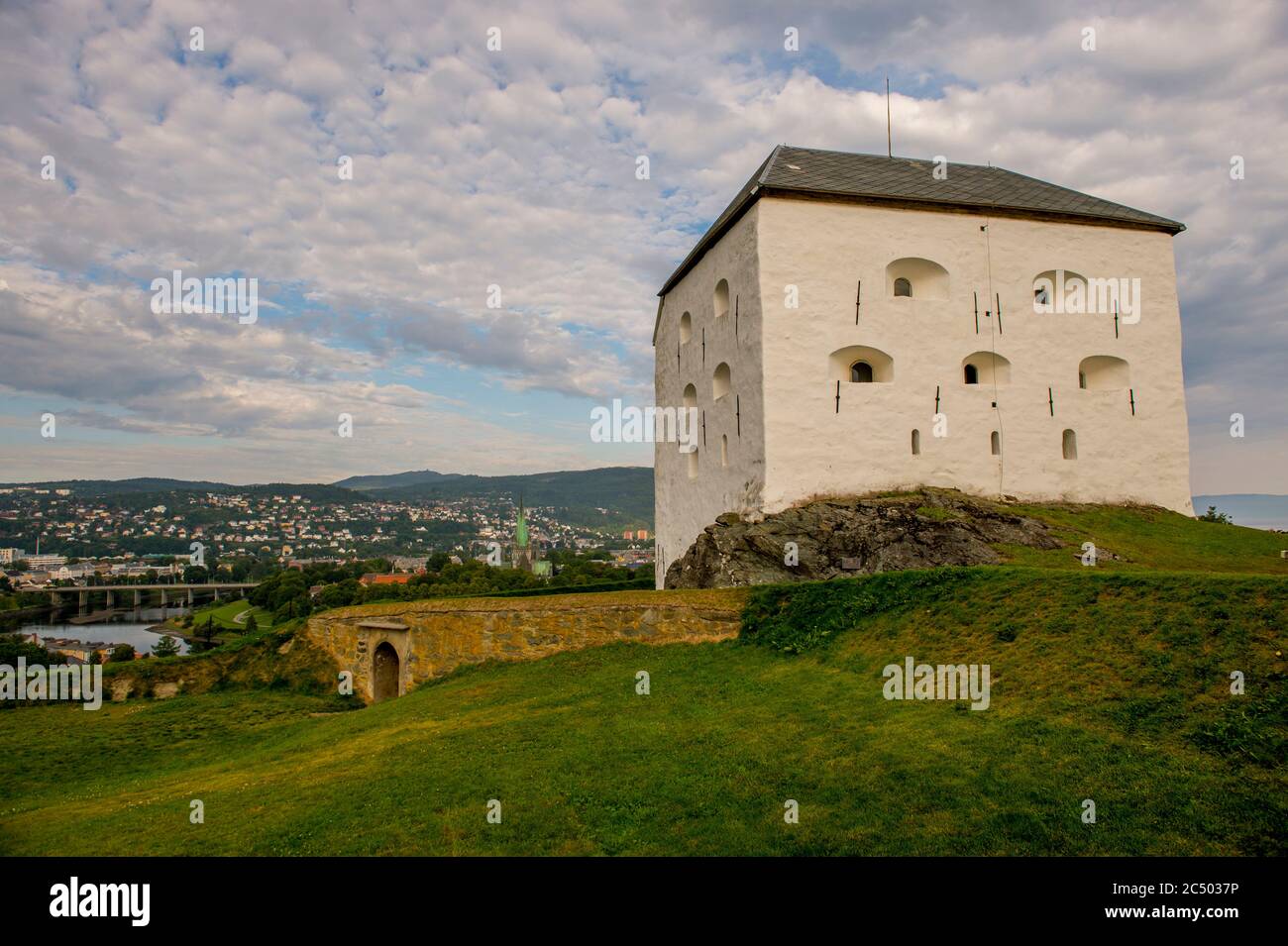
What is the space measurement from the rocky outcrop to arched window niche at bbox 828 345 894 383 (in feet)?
10.6

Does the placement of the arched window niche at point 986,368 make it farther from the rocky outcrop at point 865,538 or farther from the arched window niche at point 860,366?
the rocky outcrop at point 865,538

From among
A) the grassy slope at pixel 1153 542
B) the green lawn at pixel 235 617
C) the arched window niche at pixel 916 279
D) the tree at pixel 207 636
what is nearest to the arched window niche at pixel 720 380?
the arched window niche at pixel 916 279

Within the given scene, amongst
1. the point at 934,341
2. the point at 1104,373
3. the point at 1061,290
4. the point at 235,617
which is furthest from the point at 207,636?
the point at 235,617

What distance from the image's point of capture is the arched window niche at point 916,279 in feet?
62.6

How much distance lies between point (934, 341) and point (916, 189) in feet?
13.9

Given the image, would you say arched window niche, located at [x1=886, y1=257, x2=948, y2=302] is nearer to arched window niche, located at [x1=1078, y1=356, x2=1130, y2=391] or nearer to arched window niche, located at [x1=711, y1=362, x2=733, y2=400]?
arched window niche, located at [x1=1078, y1=356, x2=1130, y2=391]

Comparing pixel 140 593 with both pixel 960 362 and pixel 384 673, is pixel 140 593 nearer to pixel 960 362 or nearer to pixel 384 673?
pixel 384 673

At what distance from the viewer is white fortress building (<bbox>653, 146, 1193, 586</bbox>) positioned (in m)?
18.1

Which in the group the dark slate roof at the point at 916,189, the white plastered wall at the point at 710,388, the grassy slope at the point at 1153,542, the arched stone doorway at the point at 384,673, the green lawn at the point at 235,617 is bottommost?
the green lawn at the point at 235,617

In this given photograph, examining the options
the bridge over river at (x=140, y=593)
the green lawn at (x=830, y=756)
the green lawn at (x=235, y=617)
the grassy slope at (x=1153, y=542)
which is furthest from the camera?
the bridge over river at (x=140, y=593)

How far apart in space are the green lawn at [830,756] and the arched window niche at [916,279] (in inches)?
442

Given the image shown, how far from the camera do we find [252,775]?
877 centimetres
